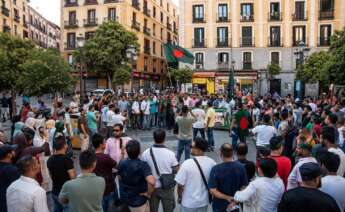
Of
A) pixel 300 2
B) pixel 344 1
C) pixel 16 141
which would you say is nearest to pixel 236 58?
pixel 300 2

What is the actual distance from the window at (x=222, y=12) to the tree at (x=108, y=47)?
1029cm

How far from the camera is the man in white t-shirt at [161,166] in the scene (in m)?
5.12

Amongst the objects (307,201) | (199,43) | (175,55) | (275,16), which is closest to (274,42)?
(275,16)

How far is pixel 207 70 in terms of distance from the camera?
4412cm

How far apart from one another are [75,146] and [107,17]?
36751mm

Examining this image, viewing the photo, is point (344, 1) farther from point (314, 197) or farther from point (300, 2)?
point (314, 197)

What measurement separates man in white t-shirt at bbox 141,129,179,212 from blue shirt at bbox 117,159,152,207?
12.2 inches

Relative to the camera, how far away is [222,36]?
143 ft

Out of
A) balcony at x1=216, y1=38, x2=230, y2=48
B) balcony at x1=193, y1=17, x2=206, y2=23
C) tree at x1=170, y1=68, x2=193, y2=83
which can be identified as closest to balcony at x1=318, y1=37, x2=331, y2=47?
balcony at x1=216, y1=38, x2=230, y2=48

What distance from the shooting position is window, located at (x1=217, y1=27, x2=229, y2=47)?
1714 inches

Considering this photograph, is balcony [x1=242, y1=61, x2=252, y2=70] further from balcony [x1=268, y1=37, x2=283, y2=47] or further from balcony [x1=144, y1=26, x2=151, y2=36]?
balcony [x1=144, y1=26, x2=151, y2=36]

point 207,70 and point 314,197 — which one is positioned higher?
point 207,70

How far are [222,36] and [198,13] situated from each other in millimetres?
3879

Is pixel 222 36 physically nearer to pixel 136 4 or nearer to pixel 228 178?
pixel 136 4
